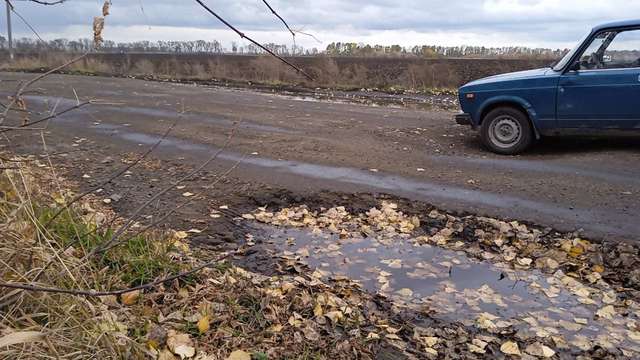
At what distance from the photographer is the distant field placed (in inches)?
1036

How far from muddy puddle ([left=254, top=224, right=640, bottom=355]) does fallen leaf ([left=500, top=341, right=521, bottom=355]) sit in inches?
6.5

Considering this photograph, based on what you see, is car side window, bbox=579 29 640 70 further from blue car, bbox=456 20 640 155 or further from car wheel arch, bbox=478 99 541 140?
car wheel arch, bbox=478 99 541 140

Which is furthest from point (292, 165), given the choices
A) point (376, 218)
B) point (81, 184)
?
point (81, 184)

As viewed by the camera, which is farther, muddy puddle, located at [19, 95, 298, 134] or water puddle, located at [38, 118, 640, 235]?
muddy puddle, located at [19, 95, 298, 134]

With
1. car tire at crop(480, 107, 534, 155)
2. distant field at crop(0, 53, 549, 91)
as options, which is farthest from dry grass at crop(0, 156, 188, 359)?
distant field at crop(0, 53, 549, 91)

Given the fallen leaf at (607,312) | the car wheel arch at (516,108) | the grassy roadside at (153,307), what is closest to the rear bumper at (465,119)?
the car wheel arch at (516,108)

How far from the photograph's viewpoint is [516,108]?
8844 millimetres

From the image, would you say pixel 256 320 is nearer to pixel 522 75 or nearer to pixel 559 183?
pixel 559 183

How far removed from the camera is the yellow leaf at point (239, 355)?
11.1ft

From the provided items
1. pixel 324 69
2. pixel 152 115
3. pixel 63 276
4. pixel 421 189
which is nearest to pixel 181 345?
pixel 63 276

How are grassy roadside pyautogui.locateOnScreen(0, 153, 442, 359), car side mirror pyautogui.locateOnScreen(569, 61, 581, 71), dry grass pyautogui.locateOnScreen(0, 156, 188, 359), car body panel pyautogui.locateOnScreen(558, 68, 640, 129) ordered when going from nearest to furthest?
1. dry grass pyautogui.locateOnScreen(0, 156, 188, 359)
2. grassy roadside pyautogui.locateOnScreen(0, 153, 442, 359)
3. car body panel pyautogui.locateOnScreen(558, 68, 640, 129)
4. car side mirror pyautogui.locateOnScreen(569, 61, 581, 71)

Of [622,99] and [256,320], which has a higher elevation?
[622,99]

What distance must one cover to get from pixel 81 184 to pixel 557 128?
7.01 metres

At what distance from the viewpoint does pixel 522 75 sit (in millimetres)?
8883
